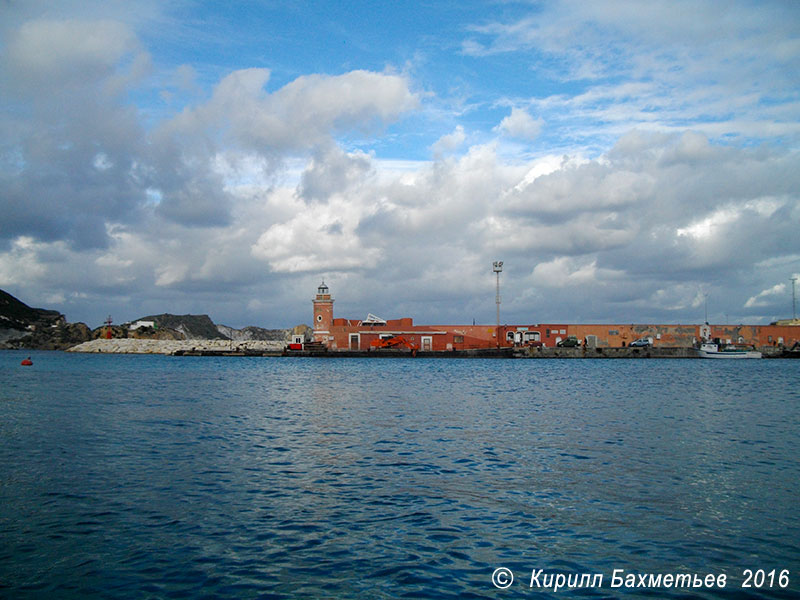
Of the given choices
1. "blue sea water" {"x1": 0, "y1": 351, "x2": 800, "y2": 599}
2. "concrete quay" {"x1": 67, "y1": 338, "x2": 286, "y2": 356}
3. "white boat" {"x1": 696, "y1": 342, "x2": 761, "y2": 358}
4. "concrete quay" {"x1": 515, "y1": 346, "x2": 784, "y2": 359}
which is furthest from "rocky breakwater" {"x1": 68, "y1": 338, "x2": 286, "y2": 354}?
"blue sea water" {"x1": 0, "y1": 351, "x2": 800, "y2": 599}

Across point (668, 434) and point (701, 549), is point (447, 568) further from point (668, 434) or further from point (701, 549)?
point (668, 434)

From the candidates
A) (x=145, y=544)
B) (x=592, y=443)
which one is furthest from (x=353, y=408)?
(x=145, y=544)

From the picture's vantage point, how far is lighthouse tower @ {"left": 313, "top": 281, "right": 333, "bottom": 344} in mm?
92438

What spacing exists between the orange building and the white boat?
2788 mm

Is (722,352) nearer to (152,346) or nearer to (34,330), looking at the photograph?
(152,346)

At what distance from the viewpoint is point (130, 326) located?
150 metres

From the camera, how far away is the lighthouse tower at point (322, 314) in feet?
303

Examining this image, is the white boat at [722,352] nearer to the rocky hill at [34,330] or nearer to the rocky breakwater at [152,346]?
the rocky breakwater at [152,346]

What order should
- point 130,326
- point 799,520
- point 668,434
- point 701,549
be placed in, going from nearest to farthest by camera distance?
1. point 701,549
2. point 799,520
3. point 668,434
4. point 130,326

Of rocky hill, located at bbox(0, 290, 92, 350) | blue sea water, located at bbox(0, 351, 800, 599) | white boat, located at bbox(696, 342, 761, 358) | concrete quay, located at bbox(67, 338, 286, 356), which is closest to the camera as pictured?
blue sea water, located at bbox(0, 351, 800, 599)

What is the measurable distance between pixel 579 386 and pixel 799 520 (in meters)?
27.9

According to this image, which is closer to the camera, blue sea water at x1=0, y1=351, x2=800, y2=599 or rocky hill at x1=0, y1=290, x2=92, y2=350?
blue sea water at x1=0, y1=351, x2=800, y2=599

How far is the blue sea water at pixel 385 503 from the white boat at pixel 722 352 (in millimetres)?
71117

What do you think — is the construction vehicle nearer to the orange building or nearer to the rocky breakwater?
the orange building
